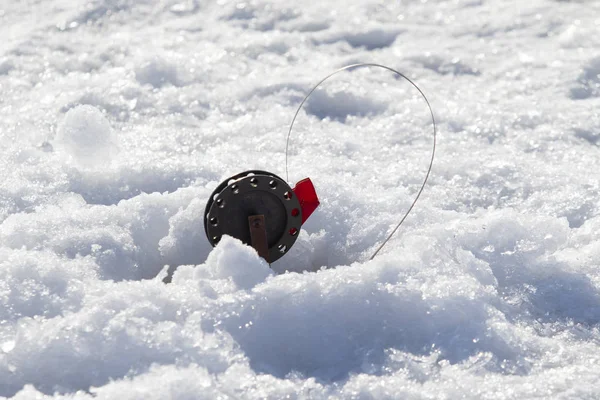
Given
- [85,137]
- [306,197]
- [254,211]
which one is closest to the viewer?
[254,211]

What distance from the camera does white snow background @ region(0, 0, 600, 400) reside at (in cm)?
236

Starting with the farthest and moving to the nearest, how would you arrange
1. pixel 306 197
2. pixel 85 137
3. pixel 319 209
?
pixel 85 137, pixel 319 209, pixel 306 197

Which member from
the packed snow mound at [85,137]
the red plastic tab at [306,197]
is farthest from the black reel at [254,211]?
the packed snow mound at [85,137]

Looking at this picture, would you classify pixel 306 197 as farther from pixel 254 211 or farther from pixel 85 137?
pixel 85 137

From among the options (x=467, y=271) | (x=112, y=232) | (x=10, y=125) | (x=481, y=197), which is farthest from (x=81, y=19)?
(x=467, y=271)

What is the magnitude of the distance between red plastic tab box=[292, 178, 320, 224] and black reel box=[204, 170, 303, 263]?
0.28 feet

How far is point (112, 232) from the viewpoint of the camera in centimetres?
301

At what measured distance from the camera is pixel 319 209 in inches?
128

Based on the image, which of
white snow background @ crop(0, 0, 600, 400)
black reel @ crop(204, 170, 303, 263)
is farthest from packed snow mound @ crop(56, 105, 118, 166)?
black reel @ crop(204, 170, 303, 263)

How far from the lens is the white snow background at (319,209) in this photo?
2357mm

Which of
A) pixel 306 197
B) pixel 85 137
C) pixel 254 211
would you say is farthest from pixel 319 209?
pixel 85 137

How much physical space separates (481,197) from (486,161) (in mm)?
376

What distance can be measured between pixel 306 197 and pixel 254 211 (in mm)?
255

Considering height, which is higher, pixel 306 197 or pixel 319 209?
pixel 306 197
